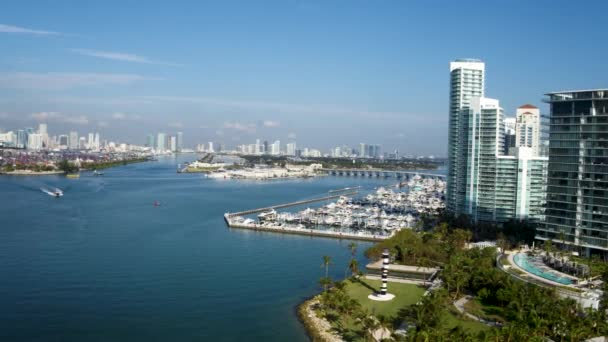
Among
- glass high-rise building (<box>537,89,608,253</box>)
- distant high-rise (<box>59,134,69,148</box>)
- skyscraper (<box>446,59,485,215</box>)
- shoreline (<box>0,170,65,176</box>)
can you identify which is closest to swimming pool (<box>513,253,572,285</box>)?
glass high-rise building (<box>537,89,608,253</box>)

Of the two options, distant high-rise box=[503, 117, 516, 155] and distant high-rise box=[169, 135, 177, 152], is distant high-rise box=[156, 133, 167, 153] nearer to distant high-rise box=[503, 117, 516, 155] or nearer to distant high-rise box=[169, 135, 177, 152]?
distant high-rise box=[169, 135, 177, 152]

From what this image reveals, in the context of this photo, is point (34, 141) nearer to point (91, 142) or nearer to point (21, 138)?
point (21, 138)

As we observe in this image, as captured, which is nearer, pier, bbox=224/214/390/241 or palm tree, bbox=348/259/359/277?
palm tree, bbox=348/259/359/277

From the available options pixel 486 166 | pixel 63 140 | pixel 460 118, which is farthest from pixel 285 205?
pixel 63 140

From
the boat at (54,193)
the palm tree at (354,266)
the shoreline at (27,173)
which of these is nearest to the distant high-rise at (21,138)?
the shoreline at (27,173)

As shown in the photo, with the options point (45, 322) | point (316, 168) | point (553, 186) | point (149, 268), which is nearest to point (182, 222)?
point (149, 268)

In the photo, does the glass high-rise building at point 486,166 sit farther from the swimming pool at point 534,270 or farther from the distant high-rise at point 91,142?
the distant high-rise at point 91,142

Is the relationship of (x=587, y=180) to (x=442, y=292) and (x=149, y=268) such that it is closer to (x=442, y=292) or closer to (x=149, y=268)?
(x=442, y=292)
